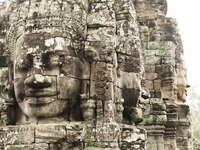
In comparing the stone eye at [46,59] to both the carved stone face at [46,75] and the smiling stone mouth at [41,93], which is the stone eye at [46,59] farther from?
the smiling stone mouth at [41,93]

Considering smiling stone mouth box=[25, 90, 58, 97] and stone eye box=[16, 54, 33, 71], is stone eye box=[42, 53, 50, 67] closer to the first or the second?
stone eye box=[16, 54, 33, 71]

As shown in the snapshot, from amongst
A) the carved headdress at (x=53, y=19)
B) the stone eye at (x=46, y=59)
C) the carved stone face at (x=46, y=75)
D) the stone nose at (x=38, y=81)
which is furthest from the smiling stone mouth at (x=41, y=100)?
the carved headdress at (x=53, y=19)

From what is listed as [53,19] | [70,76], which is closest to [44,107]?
[70,76]

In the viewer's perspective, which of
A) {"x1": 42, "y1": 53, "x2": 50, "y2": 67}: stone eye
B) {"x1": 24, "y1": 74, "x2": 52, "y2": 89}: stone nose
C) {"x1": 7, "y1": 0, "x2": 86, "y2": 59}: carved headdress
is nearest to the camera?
{"x1": 24, "y1": 74, "x2": 52, "y2": 89}: stone nose

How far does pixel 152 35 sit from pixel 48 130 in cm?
710

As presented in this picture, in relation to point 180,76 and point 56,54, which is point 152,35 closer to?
point 180,76

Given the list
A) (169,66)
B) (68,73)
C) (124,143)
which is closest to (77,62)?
(68,73)

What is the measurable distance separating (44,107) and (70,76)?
64 cm

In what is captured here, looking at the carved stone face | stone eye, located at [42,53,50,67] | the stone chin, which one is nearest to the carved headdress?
the carved stone face

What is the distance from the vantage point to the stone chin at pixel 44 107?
763 centimetres

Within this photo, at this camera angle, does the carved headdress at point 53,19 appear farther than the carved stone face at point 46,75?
Yes

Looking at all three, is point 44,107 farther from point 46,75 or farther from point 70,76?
point 70,76

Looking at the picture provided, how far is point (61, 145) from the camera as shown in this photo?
24.7 ft

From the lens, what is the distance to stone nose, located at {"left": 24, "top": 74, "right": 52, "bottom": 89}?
7.54m
